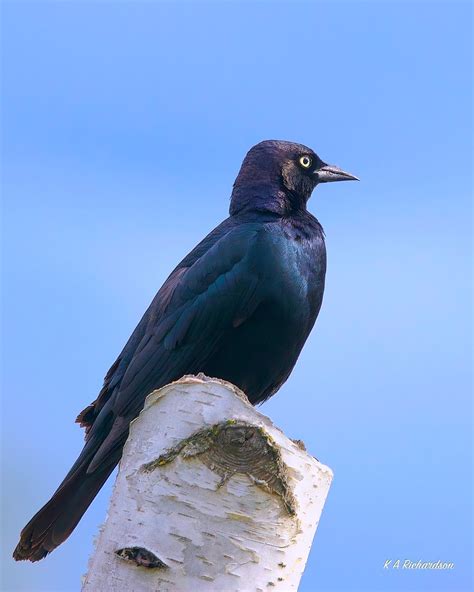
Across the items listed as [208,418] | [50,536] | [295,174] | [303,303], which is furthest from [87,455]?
[295,174]

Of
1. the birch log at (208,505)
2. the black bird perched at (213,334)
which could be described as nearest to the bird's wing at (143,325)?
the black bird perched at (213,334)

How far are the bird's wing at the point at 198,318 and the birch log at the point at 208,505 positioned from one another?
1.56 meters

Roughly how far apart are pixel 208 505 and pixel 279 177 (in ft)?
10.5

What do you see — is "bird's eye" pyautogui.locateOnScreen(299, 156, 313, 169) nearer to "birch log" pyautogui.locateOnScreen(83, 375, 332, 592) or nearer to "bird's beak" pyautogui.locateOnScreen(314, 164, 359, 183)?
"bird's beak" pyautogui.locateOnScreen(314, 164, 359, 183)

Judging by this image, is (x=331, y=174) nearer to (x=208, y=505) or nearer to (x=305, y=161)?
(x=305, y=161)

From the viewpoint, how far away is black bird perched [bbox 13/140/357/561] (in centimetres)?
489

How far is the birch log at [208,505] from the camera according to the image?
3137mm

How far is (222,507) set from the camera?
320 centimetres

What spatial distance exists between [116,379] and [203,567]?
7.40 feet


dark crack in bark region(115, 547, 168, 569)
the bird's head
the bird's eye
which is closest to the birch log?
dark crack in bark region(115, 547, 168, 569)

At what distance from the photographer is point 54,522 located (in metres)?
4.85

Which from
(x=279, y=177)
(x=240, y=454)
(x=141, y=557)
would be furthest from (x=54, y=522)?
(x=279, y=177)

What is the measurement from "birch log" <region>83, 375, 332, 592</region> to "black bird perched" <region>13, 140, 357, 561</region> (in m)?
1.45

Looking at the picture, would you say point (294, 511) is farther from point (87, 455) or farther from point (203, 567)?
point (87, 455)
